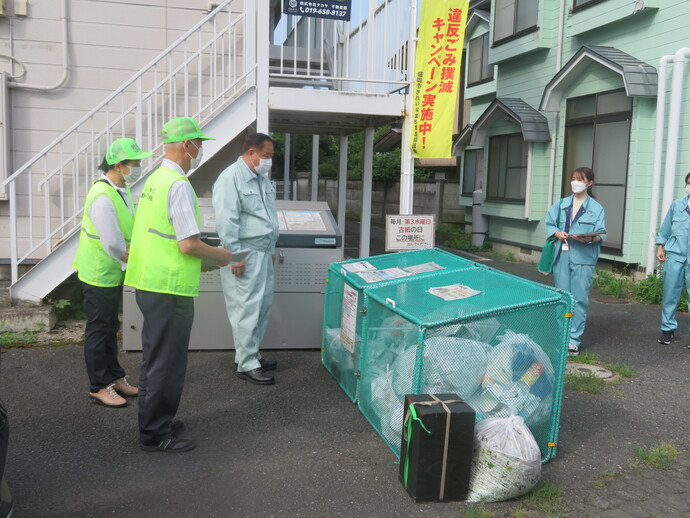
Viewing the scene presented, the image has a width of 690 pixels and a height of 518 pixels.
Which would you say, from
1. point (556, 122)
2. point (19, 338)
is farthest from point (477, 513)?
point (556, 122)

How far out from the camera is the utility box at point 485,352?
3.48 metres

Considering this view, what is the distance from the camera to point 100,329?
4.28 metres

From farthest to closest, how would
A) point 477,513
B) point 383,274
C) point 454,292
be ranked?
point 383,274 < point 454,292 < point 477,513

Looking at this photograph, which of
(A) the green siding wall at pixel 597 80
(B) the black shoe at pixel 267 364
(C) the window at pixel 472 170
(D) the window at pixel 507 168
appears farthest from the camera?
(C) the window at pixel 472 170

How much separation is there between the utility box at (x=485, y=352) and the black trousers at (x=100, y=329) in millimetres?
1909

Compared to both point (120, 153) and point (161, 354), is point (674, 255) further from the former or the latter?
point (120, 153)

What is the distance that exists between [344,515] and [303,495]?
290 mm

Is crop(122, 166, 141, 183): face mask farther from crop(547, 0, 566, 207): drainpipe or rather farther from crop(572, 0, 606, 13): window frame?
crop(547, 0, 566, 207): drainpipe

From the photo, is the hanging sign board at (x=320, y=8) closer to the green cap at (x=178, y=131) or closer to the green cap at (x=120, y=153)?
the green cap at (x=120, y=153)

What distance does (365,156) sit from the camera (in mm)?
8609

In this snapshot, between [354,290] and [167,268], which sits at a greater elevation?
[167,268]

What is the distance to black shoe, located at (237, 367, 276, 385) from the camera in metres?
4.99

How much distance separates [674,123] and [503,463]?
268 inches

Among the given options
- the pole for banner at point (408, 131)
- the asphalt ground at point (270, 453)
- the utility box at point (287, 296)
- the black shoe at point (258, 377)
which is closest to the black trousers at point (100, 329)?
the asphalt ground at point (270, 453)
